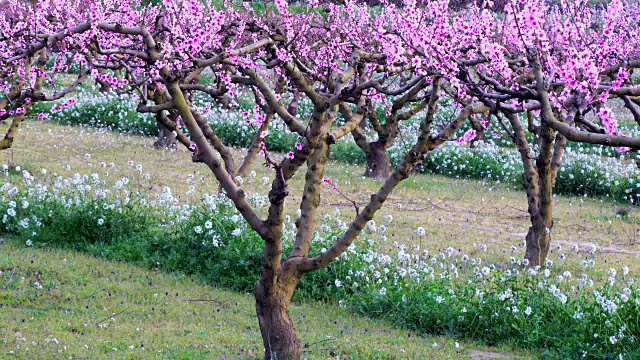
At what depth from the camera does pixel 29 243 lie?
888cm

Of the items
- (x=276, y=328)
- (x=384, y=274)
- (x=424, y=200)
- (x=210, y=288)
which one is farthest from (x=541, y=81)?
(x=424, y=200)

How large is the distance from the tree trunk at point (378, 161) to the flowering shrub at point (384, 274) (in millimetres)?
3695

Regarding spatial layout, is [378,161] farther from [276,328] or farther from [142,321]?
[276,328]

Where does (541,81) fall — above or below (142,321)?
above

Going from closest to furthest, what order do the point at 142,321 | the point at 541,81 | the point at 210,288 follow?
the point at 541,81 → the point at 142,321 → the point at 210,288

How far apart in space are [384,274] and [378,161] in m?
7.21

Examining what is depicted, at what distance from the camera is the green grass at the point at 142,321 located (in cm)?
603

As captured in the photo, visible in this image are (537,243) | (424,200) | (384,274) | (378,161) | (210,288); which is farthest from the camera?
(378,161)

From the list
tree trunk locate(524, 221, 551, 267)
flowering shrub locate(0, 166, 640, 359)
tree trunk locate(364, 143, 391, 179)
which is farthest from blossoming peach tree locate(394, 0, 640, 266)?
tree trunk locate(364, 143, 391, 179)

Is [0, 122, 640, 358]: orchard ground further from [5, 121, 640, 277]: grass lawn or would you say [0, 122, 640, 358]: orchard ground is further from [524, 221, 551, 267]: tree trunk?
[524, 221, 551, 267]: tree trunk

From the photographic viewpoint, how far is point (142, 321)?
22.3 feet

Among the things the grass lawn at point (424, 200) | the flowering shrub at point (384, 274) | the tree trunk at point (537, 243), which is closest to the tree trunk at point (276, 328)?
the flowering shrub at point (384, 274)

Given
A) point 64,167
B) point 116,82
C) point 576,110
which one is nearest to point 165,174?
point 64,167

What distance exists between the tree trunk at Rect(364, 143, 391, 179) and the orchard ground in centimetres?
36
